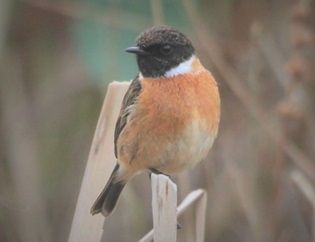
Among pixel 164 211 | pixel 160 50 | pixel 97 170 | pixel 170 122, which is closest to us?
pixel 164 211

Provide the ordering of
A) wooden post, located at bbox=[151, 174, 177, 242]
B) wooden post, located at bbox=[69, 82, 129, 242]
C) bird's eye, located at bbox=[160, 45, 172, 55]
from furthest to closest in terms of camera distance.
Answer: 1. bird's eye, located at bbox=[160, 45, 172, 55]
2. wooden post, located at bbox=[69, 82, 129, 242]
3. wooden post, located at bbox=[151, 174, 177, 242]

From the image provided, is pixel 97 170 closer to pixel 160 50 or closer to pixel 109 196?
pixel 109 196

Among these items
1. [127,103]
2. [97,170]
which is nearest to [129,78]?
[127,103]

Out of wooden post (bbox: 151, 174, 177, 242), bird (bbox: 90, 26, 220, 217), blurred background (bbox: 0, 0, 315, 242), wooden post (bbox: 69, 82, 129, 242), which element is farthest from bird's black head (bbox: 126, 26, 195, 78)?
wooden post (bbox: 151, 174, 177, 242)

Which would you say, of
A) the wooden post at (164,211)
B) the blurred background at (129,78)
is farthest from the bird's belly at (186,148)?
the wooden post at (164,211)

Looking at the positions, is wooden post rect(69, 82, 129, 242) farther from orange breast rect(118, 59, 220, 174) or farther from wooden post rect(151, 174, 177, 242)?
wooden post rect(151, 174, 177, 242)

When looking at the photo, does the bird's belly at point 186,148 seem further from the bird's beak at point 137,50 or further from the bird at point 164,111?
the bird's beak at point 137,50
